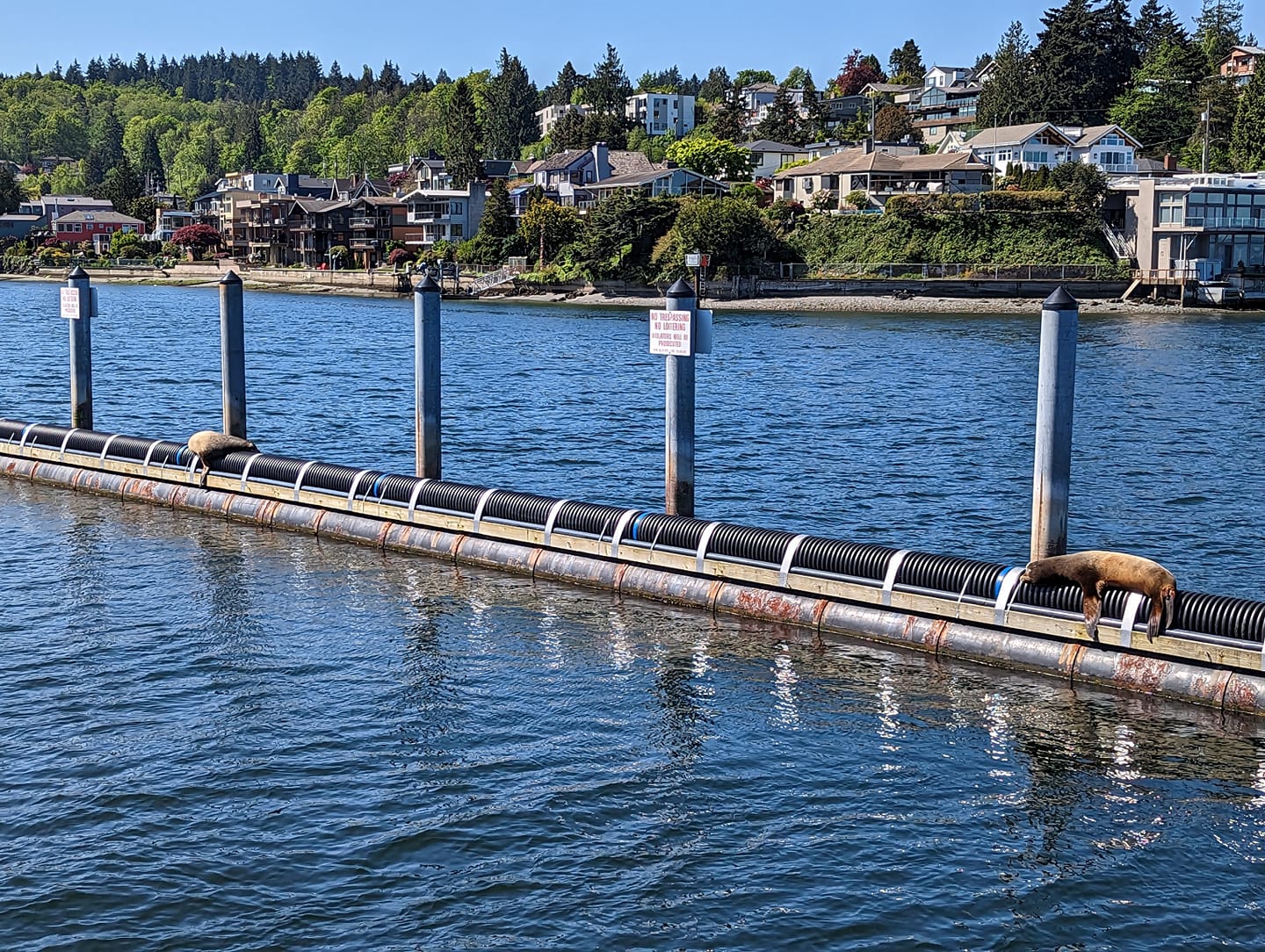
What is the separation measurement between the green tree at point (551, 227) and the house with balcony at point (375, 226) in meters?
23.1

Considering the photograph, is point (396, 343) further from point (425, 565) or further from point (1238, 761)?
point (1238, 761)

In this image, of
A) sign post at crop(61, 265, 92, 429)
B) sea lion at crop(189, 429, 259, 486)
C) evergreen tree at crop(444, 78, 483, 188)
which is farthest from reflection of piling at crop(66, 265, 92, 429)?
evergreen tree at crop(444, 78, 483, 188)

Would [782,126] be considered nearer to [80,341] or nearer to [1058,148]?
[1058,148]

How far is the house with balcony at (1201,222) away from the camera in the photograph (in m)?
106

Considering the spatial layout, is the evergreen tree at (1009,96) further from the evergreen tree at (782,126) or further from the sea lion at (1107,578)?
the sea lion at (1107,578)

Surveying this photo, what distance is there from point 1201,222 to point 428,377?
3748 inches

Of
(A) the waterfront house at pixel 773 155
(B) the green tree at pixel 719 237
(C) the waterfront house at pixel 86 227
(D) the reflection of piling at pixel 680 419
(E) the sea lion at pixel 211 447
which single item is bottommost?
(E) the sea lion at pixel 211 447

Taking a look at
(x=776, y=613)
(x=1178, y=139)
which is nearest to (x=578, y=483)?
(x=776, y=613)

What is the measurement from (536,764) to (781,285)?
98.3 metres

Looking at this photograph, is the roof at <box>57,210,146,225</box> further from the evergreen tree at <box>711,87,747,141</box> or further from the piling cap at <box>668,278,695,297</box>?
the piling cap at <box>668,278,695,297</box>

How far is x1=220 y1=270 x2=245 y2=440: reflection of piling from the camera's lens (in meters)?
27.0

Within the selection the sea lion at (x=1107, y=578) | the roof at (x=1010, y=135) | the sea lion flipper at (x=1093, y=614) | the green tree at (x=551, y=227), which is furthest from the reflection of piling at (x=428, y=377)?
the roof at (x=1010, y=135)

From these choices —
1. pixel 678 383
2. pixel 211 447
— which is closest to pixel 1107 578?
pixel 678 383

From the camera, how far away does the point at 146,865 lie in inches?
487
